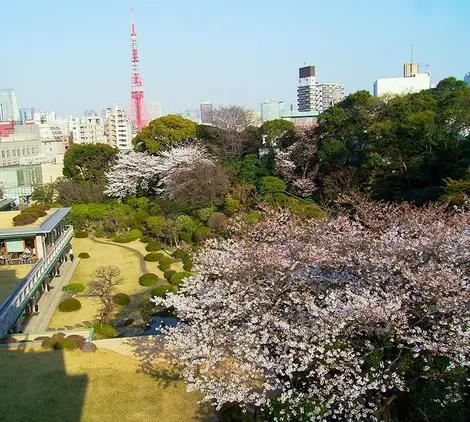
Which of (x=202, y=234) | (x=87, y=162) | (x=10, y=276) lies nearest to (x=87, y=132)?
(x=87, y=162)

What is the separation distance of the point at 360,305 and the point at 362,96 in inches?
832

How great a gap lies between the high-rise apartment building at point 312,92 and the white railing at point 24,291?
110 meters

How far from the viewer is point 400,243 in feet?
31.9

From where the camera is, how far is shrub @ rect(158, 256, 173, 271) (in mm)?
22055

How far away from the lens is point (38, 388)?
440 inches

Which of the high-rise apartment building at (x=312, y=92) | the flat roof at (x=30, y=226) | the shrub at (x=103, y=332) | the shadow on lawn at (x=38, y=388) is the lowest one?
the shrub at (x=103, y=332)

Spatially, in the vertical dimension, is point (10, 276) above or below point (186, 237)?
above

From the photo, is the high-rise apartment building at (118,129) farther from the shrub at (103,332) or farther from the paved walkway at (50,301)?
the shrub at (103,332)

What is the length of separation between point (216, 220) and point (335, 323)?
16366 mm

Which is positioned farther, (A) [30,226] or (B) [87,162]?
(B) [87,162]

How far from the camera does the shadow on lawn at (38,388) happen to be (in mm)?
10219

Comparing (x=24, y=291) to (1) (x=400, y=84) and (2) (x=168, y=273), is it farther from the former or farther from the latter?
(1) (x=400, y=84)

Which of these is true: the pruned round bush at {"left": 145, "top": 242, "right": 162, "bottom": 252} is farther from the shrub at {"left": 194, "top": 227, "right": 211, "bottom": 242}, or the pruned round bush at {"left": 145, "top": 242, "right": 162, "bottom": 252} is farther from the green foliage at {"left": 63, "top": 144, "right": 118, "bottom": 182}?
the green foliage at {"left": 63, "top": 144, "right": 118, "bottom": 182}

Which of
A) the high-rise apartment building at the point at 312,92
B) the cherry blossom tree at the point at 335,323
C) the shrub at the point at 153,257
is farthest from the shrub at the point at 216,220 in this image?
the high-rise apartment building at the point at 312,92
